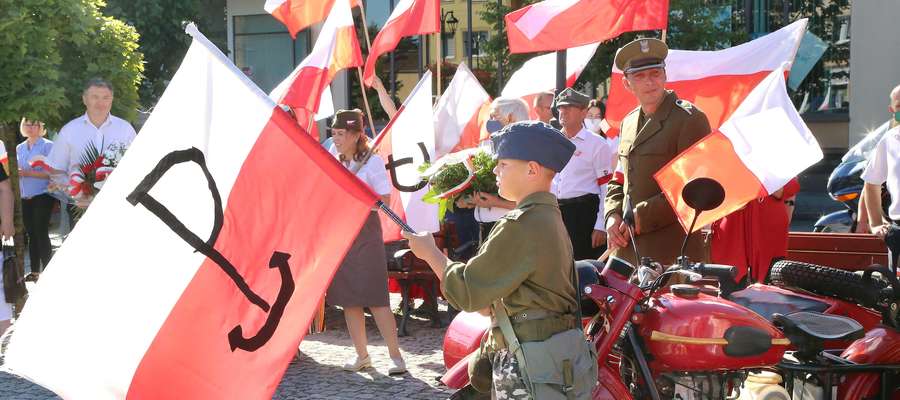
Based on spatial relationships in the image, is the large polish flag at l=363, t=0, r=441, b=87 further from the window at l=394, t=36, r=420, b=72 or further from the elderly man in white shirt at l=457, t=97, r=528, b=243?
the window at l=394, t=36, r=420, b=72

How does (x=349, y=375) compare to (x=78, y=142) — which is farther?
(x=78, y=142)

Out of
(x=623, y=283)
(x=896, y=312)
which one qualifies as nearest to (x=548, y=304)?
(x=623, y=283)

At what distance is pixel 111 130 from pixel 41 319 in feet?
15.1

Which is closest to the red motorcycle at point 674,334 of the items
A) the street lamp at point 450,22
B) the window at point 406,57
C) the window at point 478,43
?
the window at point 478,43

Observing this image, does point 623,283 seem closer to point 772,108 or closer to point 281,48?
point 772,108

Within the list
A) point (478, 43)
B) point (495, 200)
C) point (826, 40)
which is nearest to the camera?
point (495, 200)

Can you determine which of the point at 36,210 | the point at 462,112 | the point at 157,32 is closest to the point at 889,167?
the point at 462,112

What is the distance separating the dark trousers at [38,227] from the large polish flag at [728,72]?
588 centimetres

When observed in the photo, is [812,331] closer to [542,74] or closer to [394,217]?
[394,217]

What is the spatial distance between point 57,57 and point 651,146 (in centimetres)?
503

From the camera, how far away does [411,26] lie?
10.3 metres

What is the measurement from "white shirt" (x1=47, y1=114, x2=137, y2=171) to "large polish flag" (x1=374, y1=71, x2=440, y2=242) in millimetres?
1886

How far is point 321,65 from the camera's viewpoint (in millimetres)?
9914

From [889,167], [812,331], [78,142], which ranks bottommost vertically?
[812,331]
